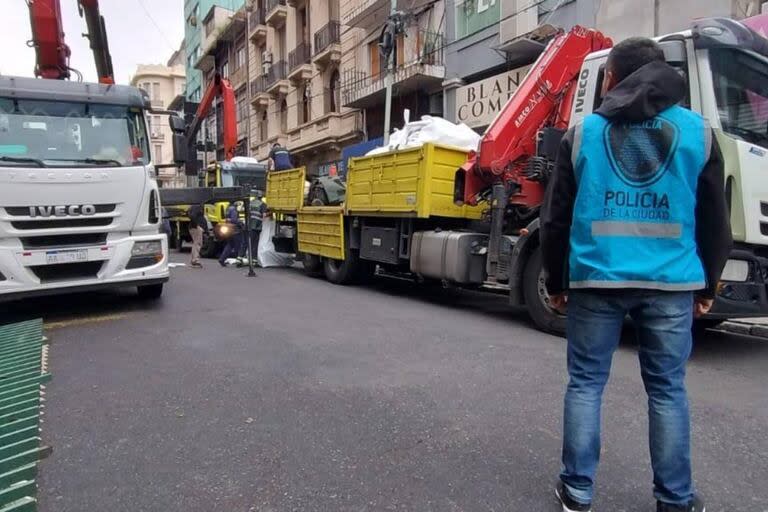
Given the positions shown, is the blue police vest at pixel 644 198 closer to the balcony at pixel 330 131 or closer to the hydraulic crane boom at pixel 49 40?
the hydraulic crane boom at pixel 49 40

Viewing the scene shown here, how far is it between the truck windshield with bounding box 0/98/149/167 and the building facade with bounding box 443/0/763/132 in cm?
933

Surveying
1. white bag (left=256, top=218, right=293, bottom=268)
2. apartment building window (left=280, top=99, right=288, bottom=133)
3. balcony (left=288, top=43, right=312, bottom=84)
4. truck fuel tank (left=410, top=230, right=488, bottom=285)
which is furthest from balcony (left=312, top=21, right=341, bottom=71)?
truck fuel tank (left=410, top=230, right=488, bottom=285)

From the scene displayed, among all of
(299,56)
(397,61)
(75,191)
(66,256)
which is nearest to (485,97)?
(397,61)

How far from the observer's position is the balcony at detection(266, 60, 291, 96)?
27547mm

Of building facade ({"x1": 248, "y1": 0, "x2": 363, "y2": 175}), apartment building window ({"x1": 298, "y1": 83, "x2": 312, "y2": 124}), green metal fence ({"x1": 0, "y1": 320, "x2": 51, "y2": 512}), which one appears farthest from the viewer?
apartment building window ({"x1": 298, "y1": 83, "x2": 312, "y2": 124})

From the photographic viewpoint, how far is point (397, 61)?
19000mm

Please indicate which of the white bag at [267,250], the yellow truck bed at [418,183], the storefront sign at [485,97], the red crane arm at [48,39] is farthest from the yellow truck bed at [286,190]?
the storefront sign at [485,97]

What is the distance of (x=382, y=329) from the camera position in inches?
235

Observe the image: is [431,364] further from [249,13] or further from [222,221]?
[249,13]

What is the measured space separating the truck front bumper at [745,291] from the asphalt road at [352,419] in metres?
0.49

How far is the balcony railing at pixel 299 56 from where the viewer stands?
83.4ft

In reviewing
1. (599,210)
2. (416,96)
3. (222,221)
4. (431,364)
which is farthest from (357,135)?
(599,210)

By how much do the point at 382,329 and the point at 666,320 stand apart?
13.0 feet

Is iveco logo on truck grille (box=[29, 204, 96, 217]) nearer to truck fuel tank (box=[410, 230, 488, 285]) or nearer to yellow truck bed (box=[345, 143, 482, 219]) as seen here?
yellow truck bed (box=[345, 143, 482, 219])
